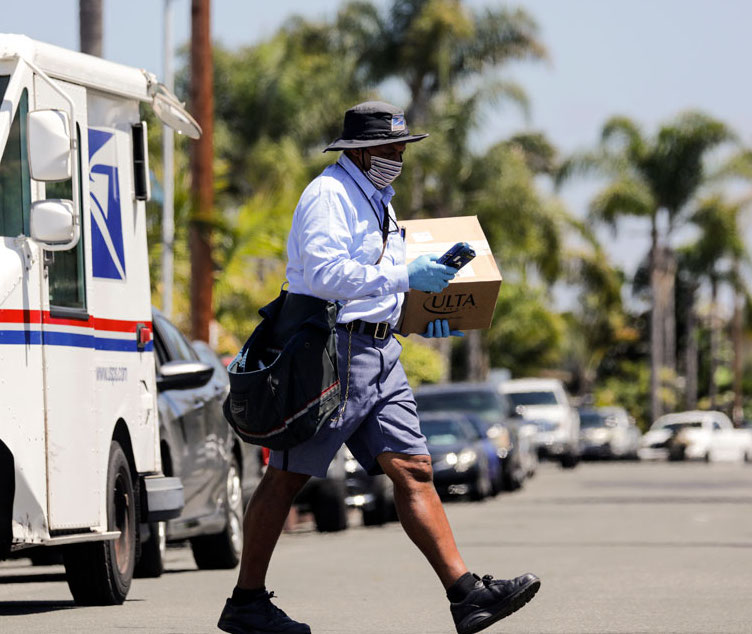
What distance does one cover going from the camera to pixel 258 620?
6.73 m

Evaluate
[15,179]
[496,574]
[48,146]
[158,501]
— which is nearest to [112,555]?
[158,501]

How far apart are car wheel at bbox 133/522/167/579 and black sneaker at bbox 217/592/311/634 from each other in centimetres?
462

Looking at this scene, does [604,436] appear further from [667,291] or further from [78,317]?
[78,317]

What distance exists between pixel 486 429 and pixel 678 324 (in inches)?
2676

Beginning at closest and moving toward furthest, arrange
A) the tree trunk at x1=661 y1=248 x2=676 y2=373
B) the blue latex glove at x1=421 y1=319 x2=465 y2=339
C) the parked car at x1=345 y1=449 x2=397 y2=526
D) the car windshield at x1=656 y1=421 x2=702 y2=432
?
the blue latex glove at x1=421 y1=319 x2=465 y2=339 → the parked car at x1=345 y1=449 x2=397 y2=526 → the car windshield at x1=656 y1=421 x2=702 y2=432 → the tree trunk at x1=661 y1=248 x2=676 y2=373

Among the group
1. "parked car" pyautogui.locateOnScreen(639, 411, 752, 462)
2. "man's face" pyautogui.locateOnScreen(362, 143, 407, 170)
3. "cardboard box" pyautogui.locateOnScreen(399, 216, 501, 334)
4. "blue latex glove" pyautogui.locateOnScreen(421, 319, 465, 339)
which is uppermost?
"man's face" pyautogui.locateOnScreen(362, 143, 407, 170)

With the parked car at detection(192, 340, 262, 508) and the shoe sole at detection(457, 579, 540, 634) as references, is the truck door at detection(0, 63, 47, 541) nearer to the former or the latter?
the shoe sole at detection(457, 579, 540, 634)

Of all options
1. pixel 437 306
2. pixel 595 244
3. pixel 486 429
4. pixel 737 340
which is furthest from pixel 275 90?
pixel 437 306

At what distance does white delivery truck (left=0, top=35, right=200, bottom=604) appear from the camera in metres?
7.97

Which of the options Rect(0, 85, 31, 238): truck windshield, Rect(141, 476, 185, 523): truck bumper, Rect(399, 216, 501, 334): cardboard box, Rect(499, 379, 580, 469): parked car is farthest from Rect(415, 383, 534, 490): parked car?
Rect(399, 216, 501, 334): cardboard box

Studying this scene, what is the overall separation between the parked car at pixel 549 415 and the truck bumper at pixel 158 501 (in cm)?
2995

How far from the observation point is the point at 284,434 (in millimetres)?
6645

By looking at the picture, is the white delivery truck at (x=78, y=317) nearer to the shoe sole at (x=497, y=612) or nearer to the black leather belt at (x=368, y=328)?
the black leather belt at (x=368, y=328)

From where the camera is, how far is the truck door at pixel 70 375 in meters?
8.27
